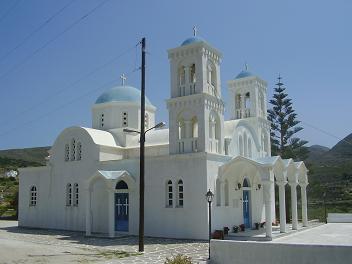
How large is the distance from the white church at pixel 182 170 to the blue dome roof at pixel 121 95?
2672 mm

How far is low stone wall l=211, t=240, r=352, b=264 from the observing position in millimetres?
Result: 11266

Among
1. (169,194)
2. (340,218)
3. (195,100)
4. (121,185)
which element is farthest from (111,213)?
(340,218)

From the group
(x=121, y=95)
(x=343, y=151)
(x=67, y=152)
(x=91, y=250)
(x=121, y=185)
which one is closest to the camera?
(x=91, y=250)

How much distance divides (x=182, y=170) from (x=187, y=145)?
54.4 inches

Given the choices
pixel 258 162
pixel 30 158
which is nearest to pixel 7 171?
pixel 30 158

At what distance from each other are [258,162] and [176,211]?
4779mm

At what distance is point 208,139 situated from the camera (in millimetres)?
21125

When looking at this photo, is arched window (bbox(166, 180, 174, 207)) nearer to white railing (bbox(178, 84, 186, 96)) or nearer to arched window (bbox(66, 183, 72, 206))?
white railing (bbox(178, 84, 186, 96))

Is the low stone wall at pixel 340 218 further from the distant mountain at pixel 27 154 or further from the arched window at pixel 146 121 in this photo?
the distant mountain at pixel 27 154

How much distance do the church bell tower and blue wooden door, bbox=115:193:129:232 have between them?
410cm

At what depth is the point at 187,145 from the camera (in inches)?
850

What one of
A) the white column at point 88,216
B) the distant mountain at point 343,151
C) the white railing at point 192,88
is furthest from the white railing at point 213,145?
the distant mountain at point 343,151

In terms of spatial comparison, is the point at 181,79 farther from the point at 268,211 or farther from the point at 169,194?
the point at 268,211

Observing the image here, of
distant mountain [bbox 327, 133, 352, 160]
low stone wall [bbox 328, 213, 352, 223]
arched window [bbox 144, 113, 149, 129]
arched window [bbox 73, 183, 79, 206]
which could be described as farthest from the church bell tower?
distant mountain [bbox 327, 133, 352, 160]
